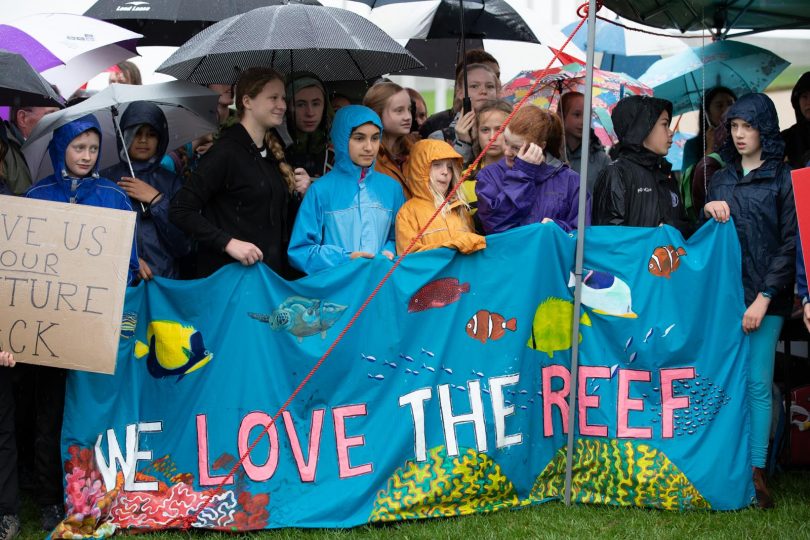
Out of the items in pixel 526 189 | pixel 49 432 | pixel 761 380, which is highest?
pixel 526 189

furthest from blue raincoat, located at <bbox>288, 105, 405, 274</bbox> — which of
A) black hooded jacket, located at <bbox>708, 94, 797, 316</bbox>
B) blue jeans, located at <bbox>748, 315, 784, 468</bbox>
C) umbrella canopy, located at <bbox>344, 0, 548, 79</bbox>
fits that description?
umbrella canopy, located at <bbox>344, 0, 548, 79</bbox>

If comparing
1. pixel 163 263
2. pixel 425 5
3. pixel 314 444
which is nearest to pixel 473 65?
pixel 425 5

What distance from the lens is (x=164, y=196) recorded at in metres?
6.51

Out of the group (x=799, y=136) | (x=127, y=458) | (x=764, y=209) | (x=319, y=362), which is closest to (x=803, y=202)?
(x=764, y=209)

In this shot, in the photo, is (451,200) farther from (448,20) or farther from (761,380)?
(448,20)

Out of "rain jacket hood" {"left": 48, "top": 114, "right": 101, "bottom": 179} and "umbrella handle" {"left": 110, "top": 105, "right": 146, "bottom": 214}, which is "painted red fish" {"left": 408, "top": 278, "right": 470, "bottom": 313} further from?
"rain jacket hood" {"left": 48, "top": 114, "right": 101, "bottom": 179}

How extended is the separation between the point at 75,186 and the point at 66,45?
3.44 ft

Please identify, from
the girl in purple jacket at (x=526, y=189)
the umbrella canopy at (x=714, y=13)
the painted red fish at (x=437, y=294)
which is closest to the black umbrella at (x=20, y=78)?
the painted red fish at (x=437, y=294)

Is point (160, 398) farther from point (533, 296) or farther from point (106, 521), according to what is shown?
point (533, 296)

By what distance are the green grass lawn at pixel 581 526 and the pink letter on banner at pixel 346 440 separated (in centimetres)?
30

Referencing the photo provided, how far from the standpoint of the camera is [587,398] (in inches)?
240

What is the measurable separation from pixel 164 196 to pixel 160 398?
1262 mm

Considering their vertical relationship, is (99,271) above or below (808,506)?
above

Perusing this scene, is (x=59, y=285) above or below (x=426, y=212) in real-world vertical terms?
below
